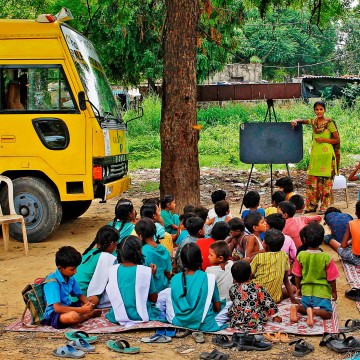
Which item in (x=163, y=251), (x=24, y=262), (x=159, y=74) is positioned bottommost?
(x=24, y=262)

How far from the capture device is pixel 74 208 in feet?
37.2

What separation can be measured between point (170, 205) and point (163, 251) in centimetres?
211

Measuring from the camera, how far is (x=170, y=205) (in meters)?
8.57

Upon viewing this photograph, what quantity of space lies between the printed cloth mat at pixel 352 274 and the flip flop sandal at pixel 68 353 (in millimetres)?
3069

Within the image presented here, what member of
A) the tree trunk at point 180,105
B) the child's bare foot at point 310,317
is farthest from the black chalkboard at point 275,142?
the child's bare foot at point 310,317

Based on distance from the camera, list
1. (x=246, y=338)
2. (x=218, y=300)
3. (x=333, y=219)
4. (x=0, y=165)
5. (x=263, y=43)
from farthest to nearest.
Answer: (x=263, y=43)
(x=0, y=165)
(x=333, y=219)
(x=218, y=300)
(x=246, y=338)

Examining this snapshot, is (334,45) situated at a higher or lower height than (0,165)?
higher

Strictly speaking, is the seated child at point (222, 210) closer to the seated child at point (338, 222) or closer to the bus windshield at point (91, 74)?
the seated child at point (338, 222)

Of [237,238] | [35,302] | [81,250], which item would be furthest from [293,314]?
[81,250]

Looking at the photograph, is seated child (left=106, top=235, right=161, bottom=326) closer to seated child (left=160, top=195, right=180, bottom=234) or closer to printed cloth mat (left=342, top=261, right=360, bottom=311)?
printed cloth mat (left=342, top=261, right=360, bottom=311)

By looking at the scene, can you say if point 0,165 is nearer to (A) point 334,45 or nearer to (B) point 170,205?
(B) point 170,205

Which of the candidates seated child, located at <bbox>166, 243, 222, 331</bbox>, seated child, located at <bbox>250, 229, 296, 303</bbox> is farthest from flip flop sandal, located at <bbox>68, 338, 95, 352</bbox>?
seated child, located at <bbox>250, 229, 296, 303</bbox>

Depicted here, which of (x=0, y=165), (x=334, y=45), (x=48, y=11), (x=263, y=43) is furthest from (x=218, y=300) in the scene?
(x=334, y=45)

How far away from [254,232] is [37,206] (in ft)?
11.6
